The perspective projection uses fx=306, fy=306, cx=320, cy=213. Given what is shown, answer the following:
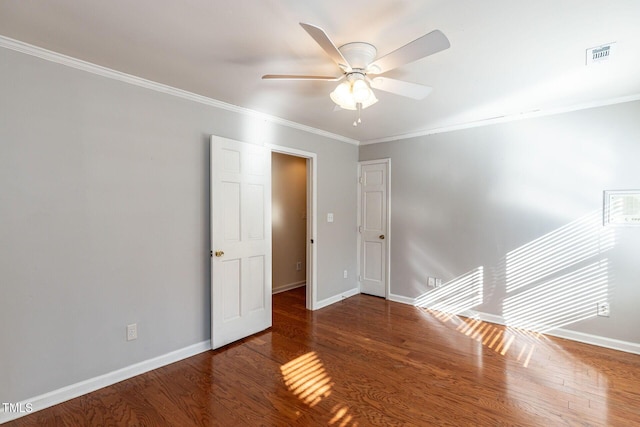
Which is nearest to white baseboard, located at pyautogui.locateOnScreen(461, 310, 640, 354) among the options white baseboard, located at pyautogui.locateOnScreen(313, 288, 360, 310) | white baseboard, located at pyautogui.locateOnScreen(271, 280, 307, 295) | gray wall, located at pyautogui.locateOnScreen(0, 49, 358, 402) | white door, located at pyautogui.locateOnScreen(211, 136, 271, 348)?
white baseboard, located at pyautogui.locateOnScreen(313, 288, 360, 310)

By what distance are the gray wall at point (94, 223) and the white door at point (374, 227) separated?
2.41 m

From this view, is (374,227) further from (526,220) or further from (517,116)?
(517,116)

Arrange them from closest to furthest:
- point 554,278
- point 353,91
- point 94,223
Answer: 1. point 353,91
2. point 94,223
3. point 554,278

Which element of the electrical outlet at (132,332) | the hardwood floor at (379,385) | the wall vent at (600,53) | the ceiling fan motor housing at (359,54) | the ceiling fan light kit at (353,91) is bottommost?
the hardwood floor at (379,385)

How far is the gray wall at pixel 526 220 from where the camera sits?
2.93 meters

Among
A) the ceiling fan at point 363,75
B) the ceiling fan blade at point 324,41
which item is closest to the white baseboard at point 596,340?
the ceiling fan at point 363,75

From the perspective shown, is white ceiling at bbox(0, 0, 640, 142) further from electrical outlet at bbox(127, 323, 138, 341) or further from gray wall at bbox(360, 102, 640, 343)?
electrical outlet at bbox(127, 323, 138, 341)

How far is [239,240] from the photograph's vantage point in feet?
10.2

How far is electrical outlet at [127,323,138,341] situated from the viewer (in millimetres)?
2432

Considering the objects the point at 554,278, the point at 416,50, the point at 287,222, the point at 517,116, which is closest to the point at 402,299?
the point at 554,278

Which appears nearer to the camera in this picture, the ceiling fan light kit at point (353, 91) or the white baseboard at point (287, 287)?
the ceiling fan light kit at point (353, 91)

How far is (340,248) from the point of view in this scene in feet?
14.7

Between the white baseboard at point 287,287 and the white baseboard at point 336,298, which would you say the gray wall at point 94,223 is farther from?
the white baseboard at point 287,287

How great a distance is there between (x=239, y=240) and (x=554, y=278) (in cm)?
332
